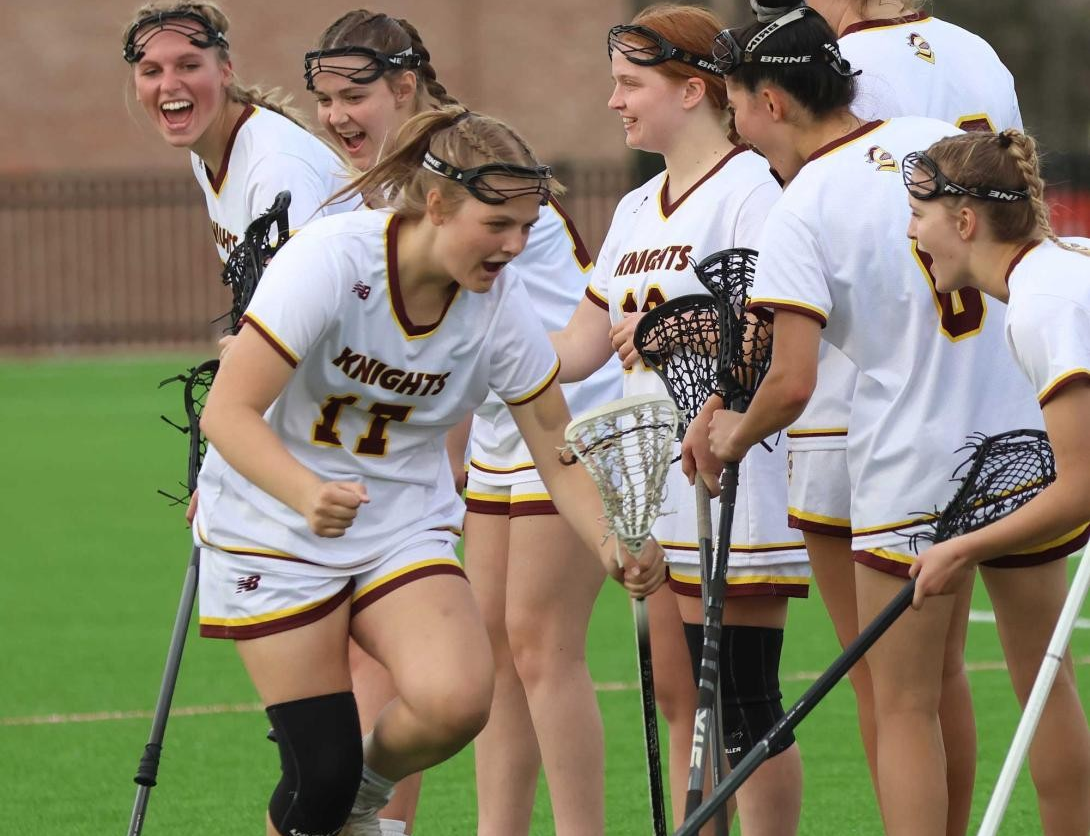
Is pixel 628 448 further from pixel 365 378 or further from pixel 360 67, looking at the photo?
pixel 360 67

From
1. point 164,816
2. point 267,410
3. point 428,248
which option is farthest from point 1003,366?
point 164,816

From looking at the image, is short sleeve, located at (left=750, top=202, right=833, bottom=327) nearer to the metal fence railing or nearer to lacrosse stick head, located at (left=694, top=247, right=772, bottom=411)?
lacrosse stick head, located at (left=694, top=247, right=772, bottom=411)

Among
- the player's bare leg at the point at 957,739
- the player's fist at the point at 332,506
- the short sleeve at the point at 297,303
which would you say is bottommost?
the player's bare leg at the point at 957,739

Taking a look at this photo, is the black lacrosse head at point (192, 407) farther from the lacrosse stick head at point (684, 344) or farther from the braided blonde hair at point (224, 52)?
the lacrosse stick head at point (684, 344)

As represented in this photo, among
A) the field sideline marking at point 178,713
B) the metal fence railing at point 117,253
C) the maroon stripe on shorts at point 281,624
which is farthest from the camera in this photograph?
the metal fence railing at point 117,253

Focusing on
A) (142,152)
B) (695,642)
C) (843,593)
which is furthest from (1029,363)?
(142,152)

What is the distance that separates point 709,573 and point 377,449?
0.80m

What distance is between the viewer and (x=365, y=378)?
4234 mm

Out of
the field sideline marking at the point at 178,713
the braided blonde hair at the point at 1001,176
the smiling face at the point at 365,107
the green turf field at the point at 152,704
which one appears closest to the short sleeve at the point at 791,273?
the braided blonde hair at the point at 1001,176

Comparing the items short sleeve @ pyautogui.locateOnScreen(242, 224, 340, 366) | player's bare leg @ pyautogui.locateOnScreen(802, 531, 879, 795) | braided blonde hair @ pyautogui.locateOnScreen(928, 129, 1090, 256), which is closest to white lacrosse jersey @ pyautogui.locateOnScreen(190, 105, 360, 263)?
short sleeve @ pyautogui.locateOnScreen(242, 224, 340, 366)

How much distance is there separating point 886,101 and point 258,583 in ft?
6.03

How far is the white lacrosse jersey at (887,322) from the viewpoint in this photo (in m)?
4.11

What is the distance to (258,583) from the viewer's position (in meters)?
4.28

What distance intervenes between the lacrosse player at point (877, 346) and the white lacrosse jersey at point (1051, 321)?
31cm
